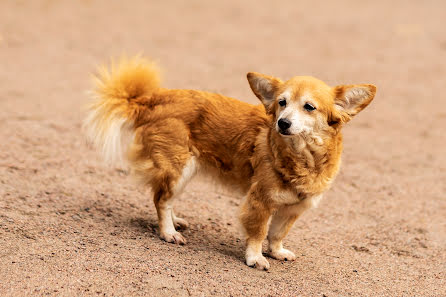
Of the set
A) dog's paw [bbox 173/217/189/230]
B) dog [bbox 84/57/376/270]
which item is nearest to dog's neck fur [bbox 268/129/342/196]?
dog [bbox 84/57/376/270]

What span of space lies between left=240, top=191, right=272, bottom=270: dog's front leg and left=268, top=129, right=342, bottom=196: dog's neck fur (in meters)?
0.27

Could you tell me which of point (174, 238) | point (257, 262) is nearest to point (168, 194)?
point (174, 238)

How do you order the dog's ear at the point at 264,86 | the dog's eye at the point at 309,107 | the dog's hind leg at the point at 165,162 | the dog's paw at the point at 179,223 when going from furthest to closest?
1. the dog's paw at the point at 179,223
2. the dog's hind leg at the point at 165,162
3. the dog's ear at the point at 264,86
4. the dog's eye at the point at 309,107

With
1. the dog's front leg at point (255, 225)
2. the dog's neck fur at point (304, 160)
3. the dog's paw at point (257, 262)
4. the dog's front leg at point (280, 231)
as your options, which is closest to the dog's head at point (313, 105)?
the dog's neck fur at point (304, 160)

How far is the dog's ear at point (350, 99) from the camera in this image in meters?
3.94

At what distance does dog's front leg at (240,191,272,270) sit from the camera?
4.19m

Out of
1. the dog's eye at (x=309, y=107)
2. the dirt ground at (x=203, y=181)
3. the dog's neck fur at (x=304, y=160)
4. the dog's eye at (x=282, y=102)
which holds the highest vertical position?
the dog's eye at (x=309, y=107)

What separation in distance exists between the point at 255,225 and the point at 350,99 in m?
1.17

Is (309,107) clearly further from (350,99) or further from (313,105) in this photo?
(350,99)

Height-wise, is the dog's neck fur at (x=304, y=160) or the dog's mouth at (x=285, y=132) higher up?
the dog's mouth at (x=285, y=132)

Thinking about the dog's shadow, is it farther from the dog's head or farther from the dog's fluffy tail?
the dog's head

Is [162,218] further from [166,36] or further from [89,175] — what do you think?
[166,36]

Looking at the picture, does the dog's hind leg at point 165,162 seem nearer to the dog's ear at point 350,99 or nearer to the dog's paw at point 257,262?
the dog's paw at point 257,262

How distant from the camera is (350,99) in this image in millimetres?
3988
